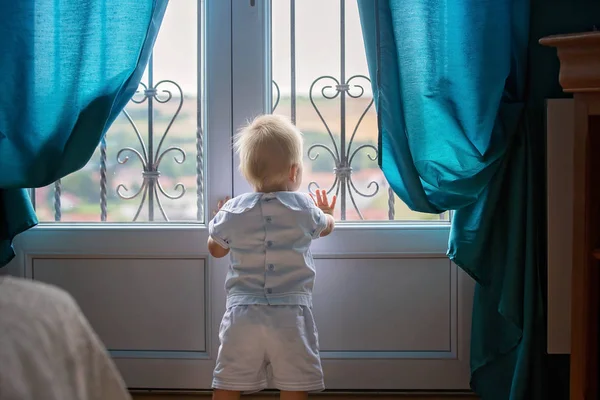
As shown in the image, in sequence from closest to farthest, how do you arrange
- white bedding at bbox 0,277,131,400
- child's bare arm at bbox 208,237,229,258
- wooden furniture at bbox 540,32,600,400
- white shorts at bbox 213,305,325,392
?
1. white bedding at bbox 0,277,131,400
2. wooden furniture at bbox 540,32,600,400
3. white shorts at bbox 213,305,325,392
4. child's bare arm at bbox 208,237,229,258

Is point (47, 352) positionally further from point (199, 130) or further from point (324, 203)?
point (199, 130)

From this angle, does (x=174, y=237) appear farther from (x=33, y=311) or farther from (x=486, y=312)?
(x=33, y=311)

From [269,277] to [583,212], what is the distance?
86 cm

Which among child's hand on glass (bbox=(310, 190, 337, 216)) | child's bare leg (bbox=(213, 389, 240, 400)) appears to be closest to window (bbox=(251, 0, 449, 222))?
child's hand on glass (bbox=(310, 190, 337, 216))

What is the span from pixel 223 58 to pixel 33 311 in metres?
1.41

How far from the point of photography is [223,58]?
2.49 meters

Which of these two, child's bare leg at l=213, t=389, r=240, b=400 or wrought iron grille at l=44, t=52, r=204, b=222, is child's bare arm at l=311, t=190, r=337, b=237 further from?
child's bare leg at l=213, t=389, r=240, b=400

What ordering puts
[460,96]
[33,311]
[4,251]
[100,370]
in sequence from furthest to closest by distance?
1. [4,251]
2. [460,96]
3. [100,370]
4. [33,311]

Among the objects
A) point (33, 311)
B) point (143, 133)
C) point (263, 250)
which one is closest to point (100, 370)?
point (33, 311)

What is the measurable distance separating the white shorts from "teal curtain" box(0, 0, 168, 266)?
28.8 inches

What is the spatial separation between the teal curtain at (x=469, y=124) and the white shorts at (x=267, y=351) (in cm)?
55

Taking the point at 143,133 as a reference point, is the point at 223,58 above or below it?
above

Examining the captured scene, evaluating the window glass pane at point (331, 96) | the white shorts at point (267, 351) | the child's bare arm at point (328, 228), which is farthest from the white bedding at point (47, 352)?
the window glass pane at point (331, 96)

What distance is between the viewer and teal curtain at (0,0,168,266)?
7.56ft
